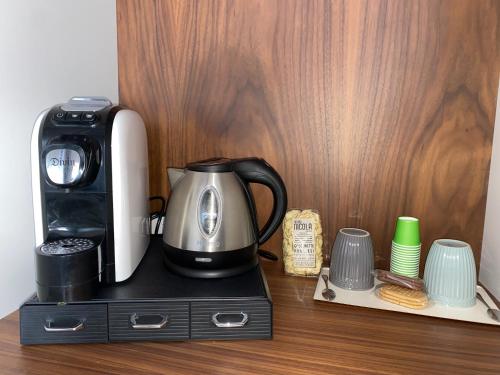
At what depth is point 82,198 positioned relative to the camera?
2.29 ft

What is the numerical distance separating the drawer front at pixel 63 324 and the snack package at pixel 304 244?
0.42m

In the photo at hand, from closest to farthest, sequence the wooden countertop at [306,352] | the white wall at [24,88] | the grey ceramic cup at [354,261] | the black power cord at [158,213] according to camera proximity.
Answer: the wooden countertop at [306,352], the white wall at [24,88], the grey ceramic cup at [354,261], the black power cord at [158,213]

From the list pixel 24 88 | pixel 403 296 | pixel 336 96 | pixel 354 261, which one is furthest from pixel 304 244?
pixel 24 88

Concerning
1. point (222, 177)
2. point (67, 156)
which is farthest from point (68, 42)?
point (222, 177)

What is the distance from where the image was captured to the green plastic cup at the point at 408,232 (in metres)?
0.87

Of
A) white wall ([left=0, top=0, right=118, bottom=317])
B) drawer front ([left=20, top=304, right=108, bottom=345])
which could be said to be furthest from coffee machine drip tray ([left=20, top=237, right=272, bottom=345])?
white wall ([left=0, top=0, right=118, bottom=317])

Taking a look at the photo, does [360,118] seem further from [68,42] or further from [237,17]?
[68,42]

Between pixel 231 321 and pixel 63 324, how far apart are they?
0.25 metres

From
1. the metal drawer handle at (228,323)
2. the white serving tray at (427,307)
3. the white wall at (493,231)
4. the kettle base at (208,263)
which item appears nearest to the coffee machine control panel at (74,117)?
the kettle base at (208,263)

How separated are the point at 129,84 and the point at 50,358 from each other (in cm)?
64

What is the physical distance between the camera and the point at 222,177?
770 mm

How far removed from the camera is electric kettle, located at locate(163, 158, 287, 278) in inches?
29.9

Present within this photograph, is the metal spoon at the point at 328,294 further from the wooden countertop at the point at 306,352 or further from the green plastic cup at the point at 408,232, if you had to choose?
the green plastic cup at the point at 408,232

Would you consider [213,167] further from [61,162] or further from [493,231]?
[493,231]
